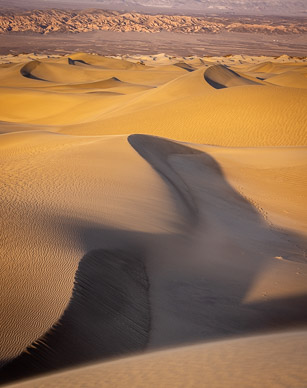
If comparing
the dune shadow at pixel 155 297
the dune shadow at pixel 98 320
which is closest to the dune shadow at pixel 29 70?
the dune shadow at pixel 155 297

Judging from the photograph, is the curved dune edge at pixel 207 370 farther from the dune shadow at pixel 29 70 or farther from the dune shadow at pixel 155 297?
the dune shadow at pixel 29 70

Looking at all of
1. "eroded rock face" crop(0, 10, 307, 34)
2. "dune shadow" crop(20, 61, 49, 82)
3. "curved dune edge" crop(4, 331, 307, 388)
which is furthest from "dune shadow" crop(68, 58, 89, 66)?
"eroded rock face" crop(0, 10, 307, 34)

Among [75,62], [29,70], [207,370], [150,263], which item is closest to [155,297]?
[150,263]

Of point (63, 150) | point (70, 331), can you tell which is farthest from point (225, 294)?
point (63, 150)

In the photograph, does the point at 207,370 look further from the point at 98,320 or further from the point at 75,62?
the point at 75,62

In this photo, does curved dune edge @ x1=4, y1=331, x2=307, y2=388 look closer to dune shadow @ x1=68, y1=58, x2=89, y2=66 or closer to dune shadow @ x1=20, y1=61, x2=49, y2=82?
dune shadow @ x1=20, y1=61, x2=49, y2=82

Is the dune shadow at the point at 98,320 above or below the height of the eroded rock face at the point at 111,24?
below

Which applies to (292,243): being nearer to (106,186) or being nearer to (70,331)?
(106,186)
